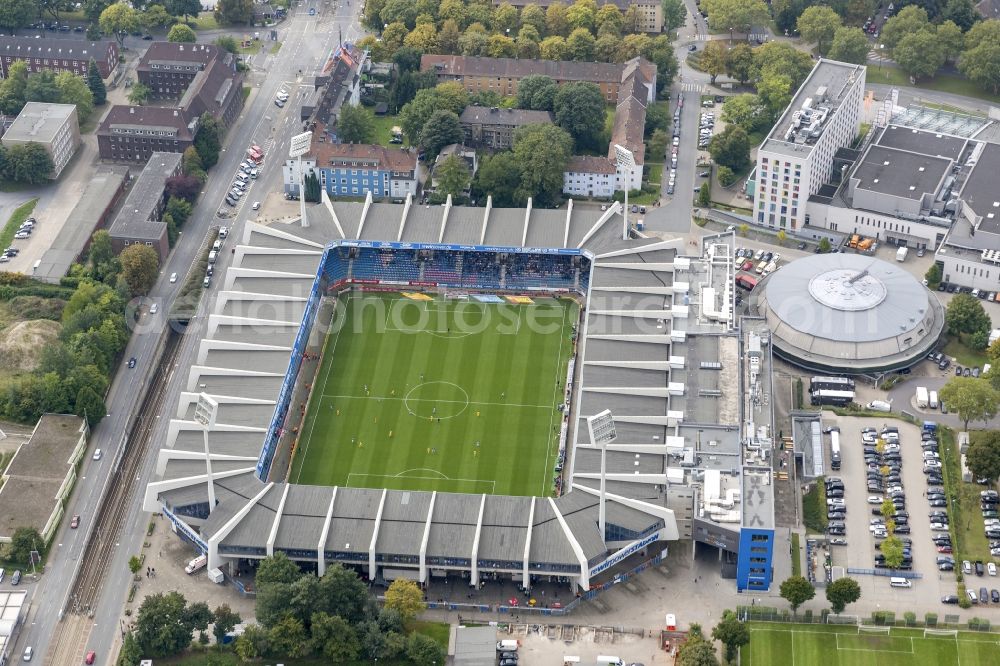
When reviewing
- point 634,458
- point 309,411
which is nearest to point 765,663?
point 634,458

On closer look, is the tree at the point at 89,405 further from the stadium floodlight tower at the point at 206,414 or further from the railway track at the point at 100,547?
the stadium floodlight tower at the point at 206,414

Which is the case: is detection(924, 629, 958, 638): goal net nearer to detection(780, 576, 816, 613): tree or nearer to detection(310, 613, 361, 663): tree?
detection(780, 576, 816, 613): tree

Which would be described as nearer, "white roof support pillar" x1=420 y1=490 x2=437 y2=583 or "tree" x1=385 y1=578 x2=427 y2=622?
"tree" x1=385 y1=578 x2=427 y2=622

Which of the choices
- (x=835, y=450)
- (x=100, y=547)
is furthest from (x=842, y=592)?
(x=100, y=547)

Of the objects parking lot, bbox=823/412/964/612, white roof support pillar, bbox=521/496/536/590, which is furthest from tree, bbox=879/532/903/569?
white roof support pillar, bbox=521/496/536/590

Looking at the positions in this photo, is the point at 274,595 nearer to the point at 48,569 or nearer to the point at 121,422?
the point at 48,569

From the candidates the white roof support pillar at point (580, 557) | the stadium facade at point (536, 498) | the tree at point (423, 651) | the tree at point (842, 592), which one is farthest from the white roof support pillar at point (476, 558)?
the tree at point (842, 592)
